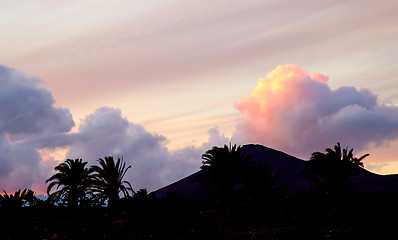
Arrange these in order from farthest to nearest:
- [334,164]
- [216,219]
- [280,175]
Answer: [280,175] < [334,164] < [216,219]

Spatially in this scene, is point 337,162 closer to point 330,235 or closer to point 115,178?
point 115,178

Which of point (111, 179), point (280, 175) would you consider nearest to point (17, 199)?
point (111, 179)

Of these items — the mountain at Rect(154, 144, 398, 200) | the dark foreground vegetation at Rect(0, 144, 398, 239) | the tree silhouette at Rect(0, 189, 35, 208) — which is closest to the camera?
the dark foreground vegetation at Rect(0, 144, 398, 239)

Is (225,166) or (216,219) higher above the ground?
(225,166)

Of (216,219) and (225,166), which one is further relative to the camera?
(225,166)

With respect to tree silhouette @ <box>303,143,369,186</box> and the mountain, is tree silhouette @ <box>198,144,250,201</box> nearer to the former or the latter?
tree silhouette @ <box>303,143,369,186</box>

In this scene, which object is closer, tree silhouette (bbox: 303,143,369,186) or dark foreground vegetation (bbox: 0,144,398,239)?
dark foreground vegetation (bbox: 0,144,398,239)

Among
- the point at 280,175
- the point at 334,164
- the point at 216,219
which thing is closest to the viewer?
the point at 216,219

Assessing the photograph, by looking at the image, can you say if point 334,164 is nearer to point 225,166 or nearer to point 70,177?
point 225,166

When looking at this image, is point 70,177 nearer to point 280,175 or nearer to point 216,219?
point 216,219

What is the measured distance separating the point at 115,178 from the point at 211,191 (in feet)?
150

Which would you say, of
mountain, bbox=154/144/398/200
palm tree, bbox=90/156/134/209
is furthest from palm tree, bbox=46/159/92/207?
mountain, bbox=154/144/398/200

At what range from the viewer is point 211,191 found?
82.2 metres

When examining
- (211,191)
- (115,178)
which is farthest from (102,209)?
(211,191)
